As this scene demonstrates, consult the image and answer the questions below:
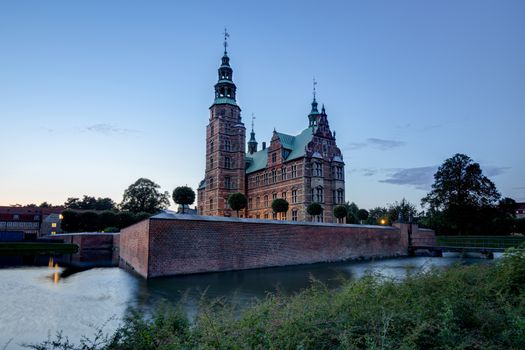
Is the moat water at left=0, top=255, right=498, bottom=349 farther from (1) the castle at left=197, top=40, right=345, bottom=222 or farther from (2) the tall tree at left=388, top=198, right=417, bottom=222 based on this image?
(2) the tall tree at left=388, top=198, right=417, bottom=222

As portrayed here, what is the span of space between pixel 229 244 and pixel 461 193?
135 feet

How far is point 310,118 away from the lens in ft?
171

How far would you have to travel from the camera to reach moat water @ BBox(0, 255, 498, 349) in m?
8.70

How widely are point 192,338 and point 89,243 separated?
114 feet

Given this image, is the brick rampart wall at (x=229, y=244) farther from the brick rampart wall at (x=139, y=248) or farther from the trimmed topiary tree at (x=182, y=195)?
the trimmed topiary tree at (x=182, y=195)

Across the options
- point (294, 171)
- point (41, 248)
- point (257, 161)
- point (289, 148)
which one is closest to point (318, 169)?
point (294, 171)

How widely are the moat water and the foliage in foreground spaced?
0.90 meters

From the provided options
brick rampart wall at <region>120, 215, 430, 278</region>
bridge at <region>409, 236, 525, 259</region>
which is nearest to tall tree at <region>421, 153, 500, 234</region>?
bridge at <region>409, 236, 525, 259</region>

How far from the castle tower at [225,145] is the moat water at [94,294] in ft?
81.3

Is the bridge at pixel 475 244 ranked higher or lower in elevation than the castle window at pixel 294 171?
lower

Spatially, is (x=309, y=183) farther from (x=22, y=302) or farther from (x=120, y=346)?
(x=120, y=346)

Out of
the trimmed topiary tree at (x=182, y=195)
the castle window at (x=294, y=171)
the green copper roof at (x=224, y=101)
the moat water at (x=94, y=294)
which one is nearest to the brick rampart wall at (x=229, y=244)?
the moat water at (x=94, y=294)

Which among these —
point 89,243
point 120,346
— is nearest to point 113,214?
point 89,243

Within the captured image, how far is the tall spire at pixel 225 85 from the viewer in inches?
1747
